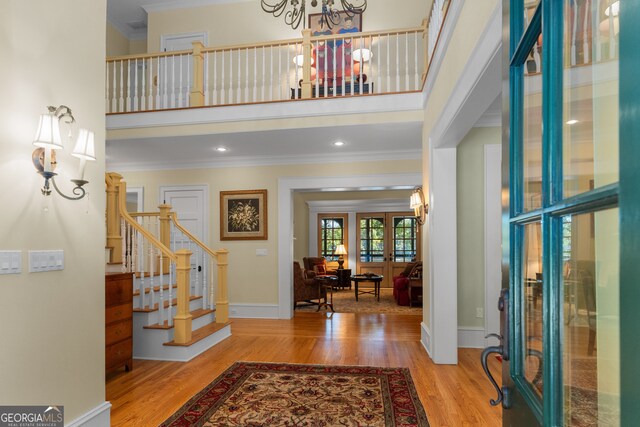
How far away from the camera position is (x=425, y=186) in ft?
14.4

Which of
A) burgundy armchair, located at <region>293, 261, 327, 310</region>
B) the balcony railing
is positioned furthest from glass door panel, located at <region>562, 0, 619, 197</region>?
burgundy armchair, located at <region>293, 261, 327, 310</region>

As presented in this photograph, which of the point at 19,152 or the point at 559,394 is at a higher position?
the point at 19,152

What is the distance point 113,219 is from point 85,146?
2370 millimetres

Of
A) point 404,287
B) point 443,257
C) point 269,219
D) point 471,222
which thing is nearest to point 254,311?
point 269,219

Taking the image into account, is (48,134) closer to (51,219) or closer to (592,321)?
(51,219)

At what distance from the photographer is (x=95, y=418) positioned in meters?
2.30

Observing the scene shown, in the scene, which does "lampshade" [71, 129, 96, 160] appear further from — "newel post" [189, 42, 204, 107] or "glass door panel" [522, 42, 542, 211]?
"newel post" [189, 42, 204, 107]

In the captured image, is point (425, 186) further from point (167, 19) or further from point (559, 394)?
point (167, 19)

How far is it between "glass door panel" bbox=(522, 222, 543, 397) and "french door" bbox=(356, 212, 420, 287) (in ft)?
32.7

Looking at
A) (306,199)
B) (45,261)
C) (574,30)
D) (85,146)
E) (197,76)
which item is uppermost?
(197,76)

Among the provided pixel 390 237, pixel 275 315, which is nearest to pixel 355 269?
pixel 390 237

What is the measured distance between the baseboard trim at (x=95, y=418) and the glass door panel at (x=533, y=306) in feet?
7.91

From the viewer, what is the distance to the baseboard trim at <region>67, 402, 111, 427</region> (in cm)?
218

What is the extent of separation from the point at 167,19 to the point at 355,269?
24.6 ft
